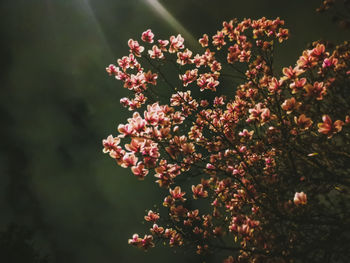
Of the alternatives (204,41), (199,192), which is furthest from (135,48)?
(199,192)

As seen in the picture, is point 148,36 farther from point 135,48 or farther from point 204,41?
point 204,41

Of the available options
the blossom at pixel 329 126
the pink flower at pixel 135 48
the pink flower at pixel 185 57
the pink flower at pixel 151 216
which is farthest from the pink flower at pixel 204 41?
the pink flower at pixel 151 216

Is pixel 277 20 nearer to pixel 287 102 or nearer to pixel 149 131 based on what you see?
pixel 287 102

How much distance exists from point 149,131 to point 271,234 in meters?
2.36

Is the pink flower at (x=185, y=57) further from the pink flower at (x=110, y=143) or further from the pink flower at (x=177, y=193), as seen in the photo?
the pink flower at (x=177, y=193)

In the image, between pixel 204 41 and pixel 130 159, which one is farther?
pixel 204 41

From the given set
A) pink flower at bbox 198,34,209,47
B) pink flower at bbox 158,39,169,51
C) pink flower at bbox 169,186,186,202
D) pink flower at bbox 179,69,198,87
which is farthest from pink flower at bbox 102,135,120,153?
pink flower at bbox 198,34,209,47

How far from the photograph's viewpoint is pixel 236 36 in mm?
4262

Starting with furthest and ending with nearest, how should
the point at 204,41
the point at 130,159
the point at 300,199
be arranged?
the point at 204,41
the point at 130,159
the point at 300,199

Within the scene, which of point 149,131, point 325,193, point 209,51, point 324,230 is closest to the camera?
point 149,131

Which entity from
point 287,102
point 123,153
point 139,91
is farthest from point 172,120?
point 287,102

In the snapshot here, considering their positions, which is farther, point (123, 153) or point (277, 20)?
point (277, 20)

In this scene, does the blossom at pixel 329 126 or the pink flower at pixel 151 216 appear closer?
the blossom at pixel 329 126

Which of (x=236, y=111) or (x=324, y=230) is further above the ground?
(x=236, y=111)
